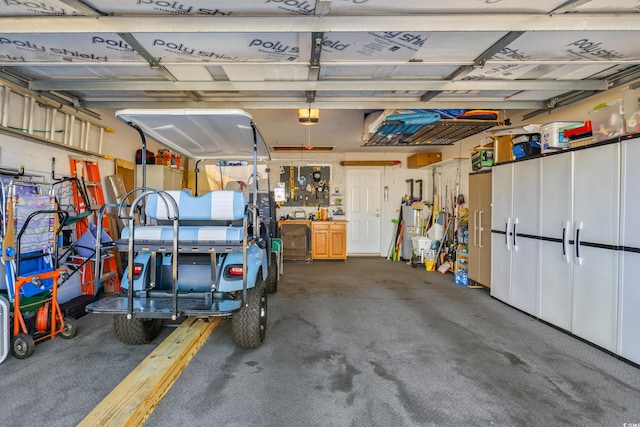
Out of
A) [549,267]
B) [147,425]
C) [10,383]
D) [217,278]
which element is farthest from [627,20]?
[10,383]

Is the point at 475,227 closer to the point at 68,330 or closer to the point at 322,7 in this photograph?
the point at 322,7

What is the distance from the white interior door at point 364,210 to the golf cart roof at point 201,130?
15.8 ft

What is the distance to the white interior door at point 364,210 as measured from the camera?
8508 millimetres

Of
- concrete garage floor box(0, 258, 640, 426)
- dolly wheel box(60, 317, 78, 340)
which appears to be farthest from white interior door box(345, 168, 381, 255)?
dolly wheel box(60, 317, 78, 340)

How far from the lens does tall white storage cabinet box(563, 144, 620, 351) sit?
Result: 8.95ft

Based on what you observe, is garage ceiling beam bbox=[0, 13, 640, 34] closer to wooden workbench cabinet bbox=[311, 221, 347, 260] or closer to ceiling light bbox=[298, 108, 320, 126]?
ceiling light bbox=[298, 108, 320, 126]

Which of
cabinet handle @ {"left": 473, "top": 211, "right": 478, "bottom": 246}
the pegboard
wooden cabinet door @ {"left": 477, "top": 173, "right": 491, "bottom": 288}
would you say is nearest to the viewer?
wooden cabinet door @ {"left": 477, "top": 173, "right": 491, "bottom": 288}

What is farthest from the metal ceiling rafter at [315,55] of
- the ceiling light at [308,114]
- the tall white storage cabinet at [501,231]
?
the tall white storage cabinet at [501,231]

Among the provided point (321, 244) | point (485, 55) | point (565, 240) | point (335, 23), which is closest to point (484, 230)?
point (565, 240)

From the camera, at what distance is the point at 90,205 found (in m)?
4.14

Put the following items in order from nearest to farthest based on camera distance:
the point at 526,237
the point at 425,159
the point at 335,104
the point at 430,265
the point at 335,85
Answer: the point at 335,85, the point at 526,237, the point at 335,104, the point at 430,265, the point at 425,159

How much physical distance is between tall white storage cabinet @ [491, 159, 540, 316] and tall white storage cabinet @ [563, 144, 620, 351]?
21.4 inches

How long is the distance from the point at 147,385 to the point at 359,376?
145 cm

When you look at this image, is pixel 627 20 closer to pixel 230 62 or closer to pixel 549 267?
pixel 549 267
